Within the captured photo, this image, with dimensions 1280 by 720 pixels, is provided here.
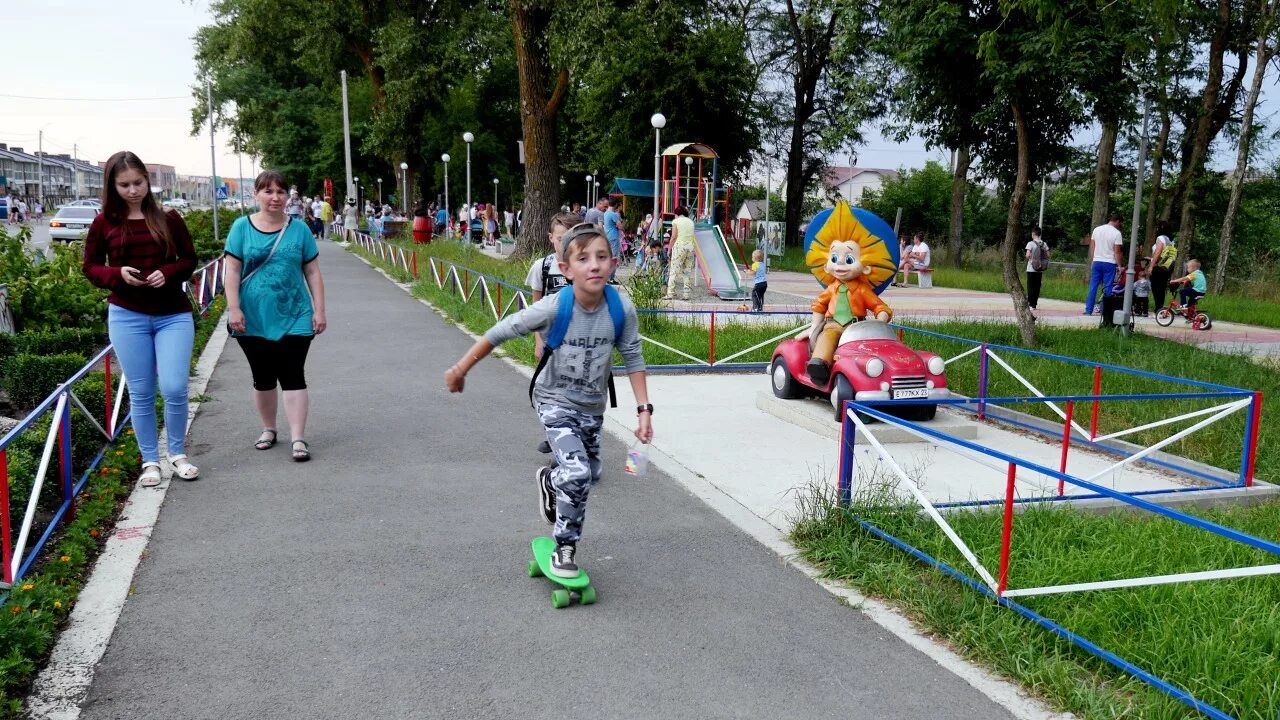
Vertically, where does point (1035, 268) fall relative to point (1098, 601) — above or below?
above

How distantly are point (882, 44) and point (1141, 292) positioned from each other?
24.5 feet

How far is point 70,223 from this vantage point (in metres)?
A: 33.8

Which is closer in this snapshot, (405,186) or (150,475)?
(150,475)

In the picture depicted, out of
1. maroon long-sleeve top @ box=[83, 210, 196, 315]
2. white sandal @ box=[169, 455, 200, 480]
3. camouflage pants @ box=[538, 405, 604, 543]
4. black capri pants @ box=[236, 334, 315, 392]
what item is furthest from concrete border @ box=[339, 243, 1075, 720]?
maroon long-sleeve top @ box=[83, 210, 196, 315]

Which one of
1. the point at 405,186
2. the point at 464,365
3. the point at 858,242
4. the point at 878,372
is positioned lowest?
the point at 878,372

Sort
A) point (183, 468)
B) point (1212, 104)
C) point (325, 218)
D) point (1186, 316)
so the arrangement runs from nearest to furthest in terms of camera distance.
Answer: point (183, 468), point (1186, 316), point (1212, 104), point (325, 218)

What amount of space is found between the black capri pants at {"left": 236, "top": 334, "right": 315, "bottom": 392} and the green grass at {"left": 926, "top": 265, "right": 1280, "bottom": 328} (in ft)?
55.2

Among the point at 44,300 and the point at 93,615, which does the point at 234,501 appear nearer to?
the point at 93,615

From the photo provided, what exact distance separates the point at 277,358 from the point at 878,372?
179 inches

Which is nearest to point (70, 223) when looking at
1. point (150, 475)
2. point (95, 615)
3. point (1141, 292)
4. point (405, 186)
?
point (405, 186)

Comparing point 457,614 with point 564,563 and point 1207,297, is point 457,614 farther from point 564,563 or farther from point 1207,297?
point 1207,297

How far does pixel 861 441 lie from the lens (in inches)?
299

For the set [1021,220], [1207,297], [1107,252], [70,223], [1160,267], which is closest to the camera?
[1021,220]

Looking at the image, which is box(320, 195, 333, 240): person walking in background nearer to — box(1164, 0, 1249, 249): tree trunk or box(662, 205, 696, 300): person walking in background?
box(662, 205, 696, 300): person walking in background
